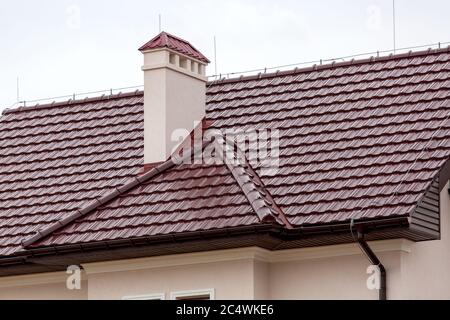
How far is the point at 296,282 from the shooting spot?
2466 cm

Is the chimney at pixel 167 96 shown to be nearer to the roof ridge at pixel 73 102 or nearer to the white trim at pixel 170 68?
the white trim at pixel 170 68

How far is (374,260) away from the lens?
23.9 m

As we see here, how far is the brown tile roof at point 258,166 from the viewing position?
24.5 m

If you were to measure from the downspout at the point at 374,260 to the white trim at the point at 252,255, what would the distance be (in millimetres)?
192

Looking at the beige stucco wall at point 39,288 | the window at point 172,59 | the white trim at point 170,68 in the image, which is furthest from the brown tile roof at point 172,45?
the beige stucco wall at point 39,288

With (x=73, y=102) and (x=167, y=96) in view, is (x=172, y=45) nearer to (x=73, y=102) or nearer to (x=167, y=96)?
(x=167, y=96)

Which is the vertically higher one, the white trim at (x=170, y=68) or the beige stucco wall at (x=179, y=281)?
the white trim at (x=170, y=68)

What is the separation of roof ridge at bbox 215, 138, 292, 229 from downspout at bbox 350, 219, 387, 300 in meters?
1.18

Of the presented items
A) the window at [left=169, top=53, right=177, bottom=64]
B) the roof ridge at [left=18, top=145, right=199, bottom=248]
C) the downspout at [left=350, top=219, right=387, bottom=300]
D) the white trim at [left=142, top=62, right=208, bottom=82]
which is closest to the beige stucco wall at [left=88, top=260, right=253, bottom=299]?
the roof ridge at [left=18, top=145, right=199, bottom=248]

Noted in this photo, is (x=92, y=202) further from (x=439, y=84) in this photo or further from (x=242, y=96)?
(x=439, y=84)

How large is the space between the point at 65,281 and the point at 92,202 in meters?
1.41

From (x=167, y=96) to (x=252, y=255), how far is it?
162 inches
